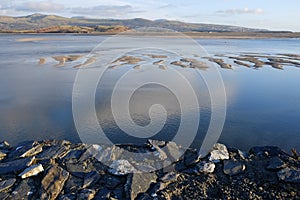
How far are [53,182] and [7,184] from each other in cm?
73

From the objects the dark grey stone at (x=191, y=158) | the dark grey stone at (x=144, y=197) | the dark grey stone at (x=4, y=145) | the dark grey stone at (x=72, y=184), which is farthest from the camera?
the dark grey stone at (x=4, y=145)

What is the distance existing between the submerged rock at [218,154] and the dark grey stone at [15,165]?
339 cm

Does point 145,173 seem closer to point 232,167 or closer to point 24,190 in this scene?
point 232,167

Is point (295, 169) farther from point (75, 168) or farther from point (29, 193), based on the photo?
point (29, 193)

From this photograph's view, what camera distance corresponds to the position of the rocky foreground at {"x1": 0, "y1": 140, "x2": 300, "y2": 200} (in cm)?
479

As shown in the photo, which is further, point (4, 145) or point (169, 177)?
point (4, 145)

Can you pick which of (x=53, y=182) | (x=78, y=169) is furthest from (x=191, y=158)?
(x=53, y=182)

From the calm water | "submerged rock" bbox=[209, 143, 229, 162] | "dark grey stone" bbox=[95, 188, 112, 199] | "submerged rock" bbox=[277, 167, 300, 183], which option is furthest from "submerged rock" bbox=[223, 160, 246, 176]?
"dark grey stone" bbox=[95, 188, 112, 199]

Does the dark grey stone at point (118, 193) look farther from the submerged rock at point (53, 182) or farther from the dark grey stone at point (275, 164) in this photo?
the dark grey stone at point (275, 164)

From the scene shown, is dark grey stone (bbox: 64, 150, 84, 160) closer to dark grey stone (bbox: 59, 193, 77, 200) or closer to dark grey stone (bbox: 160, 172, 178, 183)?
dark grey stone (bbox: 59, 193, 77, 200)

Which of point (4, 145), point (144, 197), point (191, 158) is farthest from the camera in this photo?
point (4, 145)

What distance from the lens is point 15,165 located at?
5.49 meters

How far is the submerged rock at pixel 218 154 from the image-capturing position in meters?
5.82

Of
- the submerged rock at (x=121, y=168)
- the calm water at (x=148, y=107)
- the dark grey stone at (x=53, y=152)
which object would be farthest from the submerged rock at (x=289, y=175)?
the dark grey stone at (x=53, y=152)
